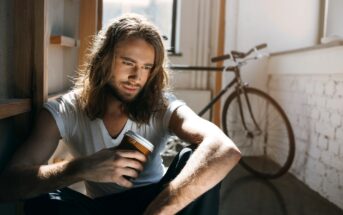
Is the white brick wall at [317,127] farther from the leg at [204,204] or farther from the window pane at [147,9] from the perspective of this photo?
the leg at [204,204]

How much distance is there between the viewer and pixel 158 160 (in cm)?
137

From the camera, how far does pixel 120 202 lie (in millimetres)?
1204

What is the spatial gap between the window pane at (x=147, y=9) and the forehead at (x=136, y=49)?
6.47ft

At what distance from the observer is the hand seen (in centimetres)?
91

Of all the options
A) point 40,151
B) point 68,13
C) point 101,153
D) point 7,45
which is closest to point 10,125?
point 40,151

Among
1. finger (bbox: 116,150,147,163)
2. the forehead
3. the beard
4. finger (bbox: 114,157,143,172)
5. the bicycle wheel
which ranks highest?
the forehead

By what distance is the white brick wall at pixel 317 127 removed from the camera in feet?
7.07

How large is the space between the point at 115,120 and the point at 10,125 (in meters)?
0.34

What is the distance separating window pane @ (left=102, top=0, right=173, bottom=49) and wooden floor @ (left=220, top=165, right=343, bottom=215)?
1404 millimetres

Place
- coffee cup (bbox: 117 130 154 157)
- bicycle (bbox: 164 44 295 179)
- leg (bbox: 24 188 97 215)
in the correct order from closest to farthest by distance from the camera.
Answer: coffee cup (bbox: 117 130 154 157) < leg (bbox: 24 188 97 215) < bicycle (bbox: 164 44 295 179)

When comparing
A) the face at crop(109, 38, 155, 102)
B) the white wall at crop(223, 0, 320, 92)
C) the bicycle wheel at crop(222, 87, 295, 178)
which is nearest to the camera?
the face at crop(109, 38, 155, 102)

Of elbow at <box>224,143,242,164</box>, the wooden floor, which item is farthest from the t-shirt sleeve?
the wooden floor

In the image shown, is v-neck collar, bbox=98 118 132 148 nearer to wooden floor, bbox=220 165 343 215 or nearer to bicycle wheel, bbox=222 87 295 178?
wooden floor, bbox=220 165 343 215

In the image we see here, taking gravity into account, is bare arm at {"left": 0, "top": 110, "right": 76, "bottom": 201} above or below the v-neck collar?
below
